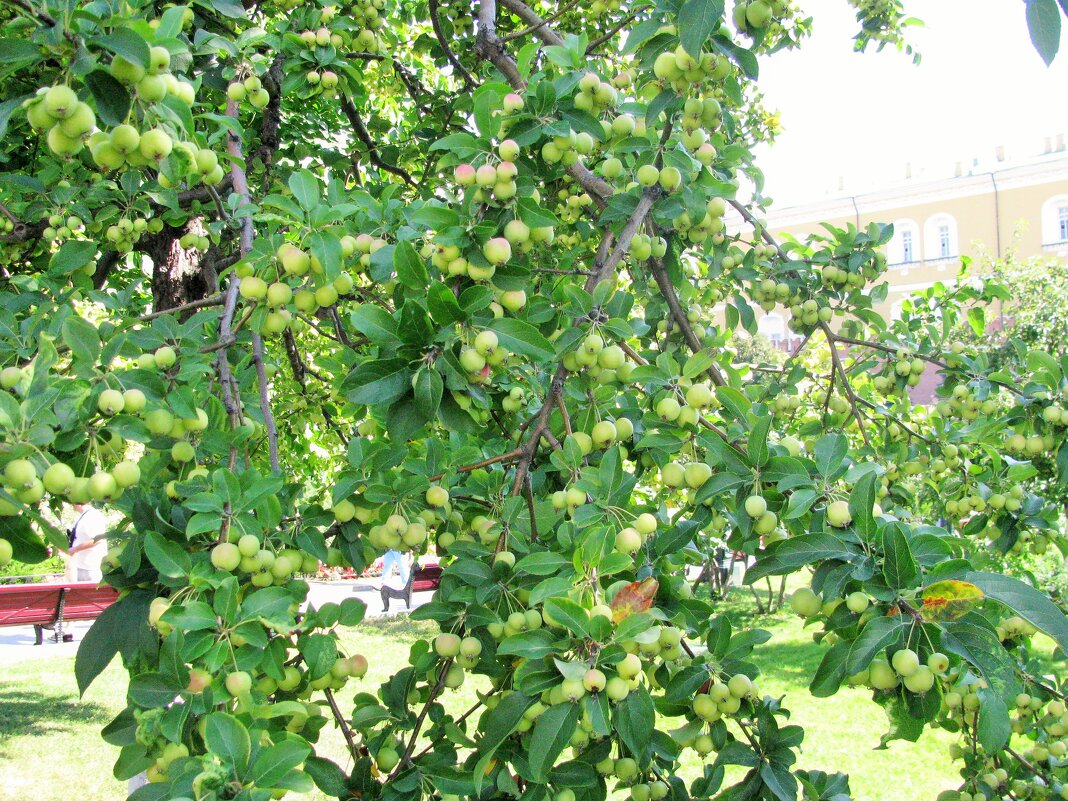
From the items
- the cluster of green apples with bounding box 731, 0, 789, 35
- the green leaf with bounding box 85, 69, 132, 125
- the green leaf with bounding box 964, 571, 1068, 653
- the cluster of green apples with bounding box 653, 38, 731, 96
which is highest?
the cluster of green apples with bounding box 731, 0, 789, 35

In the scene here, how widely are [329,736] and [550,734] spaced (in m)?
4.85

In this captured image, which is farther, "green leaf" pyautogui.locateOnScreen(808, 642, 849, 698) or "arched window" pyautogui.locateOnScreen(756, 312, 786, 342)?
"arched window" pyautogui.locateOnScreen(756, 312, 786, 342)

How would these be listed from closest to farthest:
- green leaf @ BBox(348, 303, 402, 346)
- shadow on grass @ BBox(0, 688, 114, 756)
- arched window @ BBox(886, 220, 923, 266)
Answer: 1. green leaf @ BBox(348, 303, 402, 346)
2. shadow on grass @ BBox(0, 688, 114, 756)
3. arched window @ BBox(886, 220, 923, 266)

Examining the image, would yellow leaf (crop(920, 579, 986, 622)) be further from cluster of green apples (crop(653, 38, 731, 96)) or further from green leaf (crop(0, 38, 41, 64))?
green leaf (crop(0, 38, 41, 64))

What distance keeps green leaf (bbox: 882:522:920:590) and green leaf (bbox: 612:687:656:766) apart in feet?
1.49

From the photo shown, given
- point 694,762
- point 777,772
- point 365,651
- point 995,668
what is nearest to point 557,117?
point 995,668

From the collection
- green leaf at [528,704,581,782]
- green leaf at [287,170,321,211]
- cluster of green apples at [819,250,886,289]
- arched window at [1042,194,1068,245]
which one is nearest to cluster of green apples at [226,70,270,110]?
green leaf at [287,170,321,211]

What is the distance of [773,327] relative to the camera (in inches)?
1309

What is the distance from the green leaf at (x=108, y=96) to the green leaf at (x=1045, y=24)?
128 cm

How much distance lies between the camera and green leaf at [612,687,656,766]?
1.31 metres

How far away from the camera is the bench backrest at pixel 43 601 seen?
756cm

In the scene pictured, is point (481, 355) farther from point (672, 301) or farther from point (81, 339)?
point (672, 301)

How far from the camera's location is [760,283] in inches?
109

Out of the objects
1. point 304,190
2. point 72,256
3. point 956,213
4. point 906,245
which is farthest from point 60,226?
point 906,245
